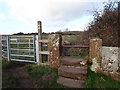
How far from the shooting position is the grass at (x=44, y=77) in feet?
15.7

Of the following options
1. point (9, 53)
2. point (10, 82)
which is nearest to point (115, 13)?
point (10, 82)

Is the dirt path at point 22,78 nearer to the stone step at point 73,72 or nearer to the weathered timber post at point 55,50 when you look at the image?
the weathered timber post at point 55,50

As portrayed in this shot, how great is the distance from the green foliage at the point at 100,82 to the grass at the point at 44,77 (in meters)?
0.97

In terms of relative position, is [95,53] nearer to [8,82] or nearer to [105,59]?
[105,59]

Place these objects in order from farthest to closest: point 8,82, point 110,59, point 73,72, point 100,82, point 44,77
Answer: point 44,77 < point 8,82 < point 73,72 < point 110,59 < point 100,82

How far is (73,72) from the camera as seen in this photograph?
4758mm

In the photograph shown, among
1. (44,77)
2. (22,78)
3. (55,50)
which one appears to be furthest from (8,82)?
(55,50)

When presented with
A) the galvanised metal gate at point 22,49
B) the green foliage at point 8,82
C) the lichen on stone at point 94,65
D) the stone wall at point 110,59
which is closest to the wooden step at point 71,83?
the lichen on stone at point 94,65

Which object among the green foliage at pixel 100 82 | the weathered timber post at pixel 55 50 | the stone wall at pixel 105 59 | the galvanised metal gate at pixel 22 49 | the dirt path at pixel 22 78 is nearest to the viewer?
the green foliage at pixel 100 82

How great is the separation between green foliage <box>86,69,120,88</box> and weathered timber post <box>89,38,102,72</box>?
0.30 metres

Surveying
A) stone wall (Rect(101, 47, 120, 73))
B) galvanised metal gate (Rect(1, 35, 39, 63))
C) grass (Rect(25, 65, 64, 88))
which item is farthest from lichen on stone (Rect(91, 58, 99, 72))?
galvanised metal gate (Rect(1, 35, 39, 63))

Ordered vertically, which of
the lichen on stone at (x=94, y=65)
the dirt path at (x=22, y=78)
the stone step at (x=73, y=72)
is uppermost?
the lichen on stone at (x=94, y=65)

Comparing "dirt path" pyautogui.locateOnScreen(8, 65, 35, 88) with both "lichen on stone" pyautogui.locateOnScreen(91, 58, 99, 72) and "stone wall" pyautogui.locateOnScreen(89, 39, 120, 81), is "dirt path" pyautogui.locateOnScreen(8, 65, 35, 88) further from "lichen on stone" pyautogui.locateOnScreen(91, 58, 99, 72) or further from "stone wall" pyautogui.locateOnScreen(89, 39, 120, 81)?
"stone wall" pyautogui.locateOnScreen(89, 39, 120, 81)

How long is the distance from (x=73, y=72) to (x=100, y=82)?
90 cm
